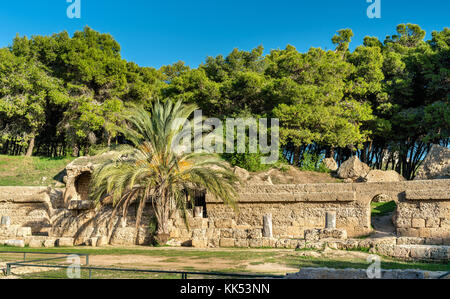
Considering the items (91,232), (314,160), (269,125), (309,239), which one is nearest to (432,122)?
(314,160)

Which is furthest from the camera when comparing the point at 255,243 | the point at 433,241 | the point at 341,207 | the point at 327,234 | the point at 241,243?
the point at 341,207

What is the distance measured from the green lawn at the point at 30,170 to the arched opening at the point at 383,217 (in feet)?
69.9

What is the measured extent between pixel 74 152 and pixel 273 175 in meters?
18.9

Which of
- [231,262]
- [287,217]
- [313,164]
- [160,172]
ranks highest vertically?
[313,164]

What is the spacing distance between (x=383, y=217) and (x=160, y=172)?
10715 mm

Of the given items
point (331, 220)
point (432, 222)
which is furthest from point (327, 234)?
point (432, 222)

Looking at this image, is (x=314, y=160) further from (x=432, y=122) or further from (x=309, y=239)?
(x=309, y=239)

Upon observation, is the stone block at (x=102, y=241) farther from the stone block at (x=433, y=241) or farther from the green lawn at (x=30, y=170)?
the green lawn at (x=30, y=170)

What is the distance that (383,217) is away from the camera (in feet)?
63.8

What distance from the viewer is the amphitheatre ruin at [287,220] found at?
15388 millimetres

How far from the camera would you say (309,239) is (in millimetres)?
15039

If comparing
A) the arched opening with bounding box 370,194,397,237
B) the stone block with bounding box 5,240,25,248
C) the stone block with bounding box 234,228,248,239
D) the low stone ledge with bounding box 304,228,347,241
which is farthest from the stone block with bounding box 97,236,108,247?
the arched opening with bounding box 370,194,397,237

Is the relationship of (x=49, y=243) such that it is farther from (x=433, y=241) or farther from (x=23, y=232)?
(x=433, y=241)

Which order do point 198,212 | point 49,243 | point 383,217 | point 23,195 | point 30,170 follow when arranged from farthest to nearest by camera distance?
point 30,170, point 23,195, point 383,217, point 198,212, point 49,243
